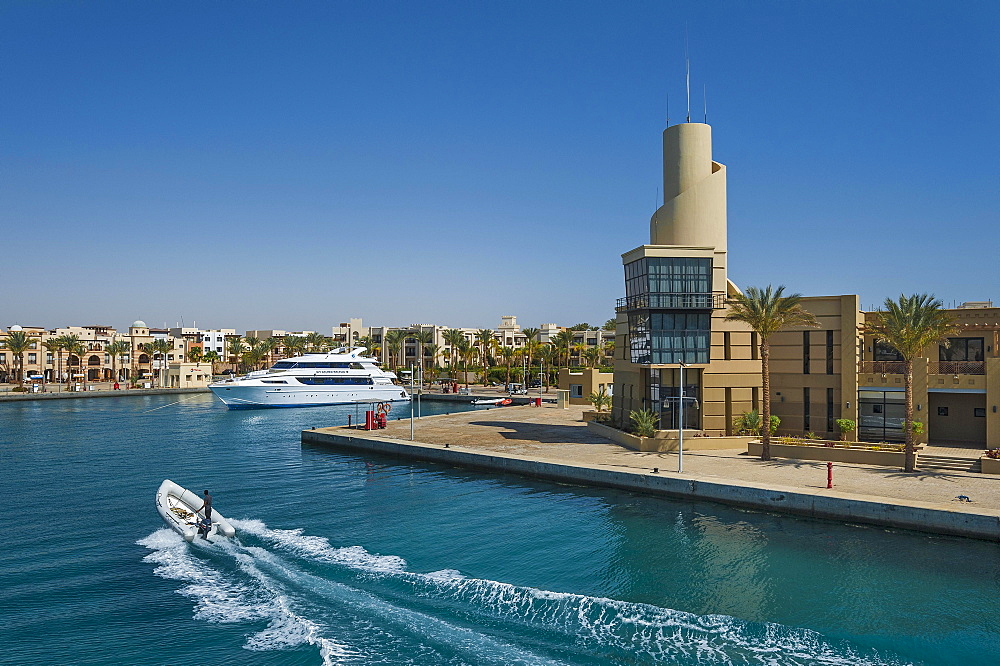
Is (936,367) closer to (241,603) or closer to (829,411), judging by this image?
(829,411)

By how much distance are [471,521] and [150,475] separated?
21.7 m

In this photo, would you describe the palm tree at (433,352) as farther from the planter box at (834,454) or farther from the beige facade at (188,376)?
the planter box at (834,454)

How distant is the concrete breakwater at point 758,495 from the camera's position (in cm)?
2359

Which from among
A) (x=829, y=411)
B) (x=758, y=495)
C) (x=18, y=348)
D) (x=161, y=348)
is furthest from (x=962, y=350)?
(x=18, y=348)

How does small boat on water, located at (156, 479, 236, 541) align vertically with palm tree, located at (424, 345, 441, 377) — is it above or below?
below

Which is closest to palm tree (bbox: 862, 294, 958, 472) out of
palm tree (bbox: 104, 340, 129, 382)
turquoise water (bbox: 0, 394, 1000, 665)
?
turquoise water (bbox: 0, 394, 1000, 665)

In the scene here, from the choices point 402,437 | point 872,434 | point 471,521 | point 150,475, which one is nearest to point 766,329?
point 872,434

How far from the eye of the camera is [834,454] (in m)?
33.4

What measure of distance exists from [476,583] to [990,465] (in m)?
24.4

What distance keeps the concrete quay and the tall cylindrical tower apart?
13322mm

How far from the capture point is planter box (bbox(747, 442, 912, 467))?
31984 millimetres

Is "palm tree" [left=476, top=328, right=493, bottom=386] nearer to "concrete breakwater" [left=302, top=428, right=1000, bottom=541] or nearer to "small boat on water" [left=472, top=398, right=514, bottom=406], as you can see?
"small boat on water" [left=472, top=398, right=514, bottom=406]

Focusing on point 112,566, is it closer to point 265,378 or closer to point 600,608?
point 600,608

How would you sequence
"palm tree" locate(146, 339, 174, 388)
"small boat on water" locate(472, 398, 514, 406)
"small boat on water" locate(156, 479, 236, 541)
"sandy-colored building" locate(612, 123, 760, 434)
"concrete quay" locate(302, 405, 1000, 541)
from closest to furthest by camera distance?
"concrete quay" locate(302, 405, 1000, 541) → "small boat on water" locate(156, 479, 236, 541) → "sandy-colored building" locate(612, 123, 760, 434) → "small boat on water" locate(472, 398, 514, 406) → "palm tree" locate(146, 339, 174, 388)
